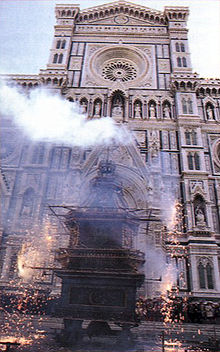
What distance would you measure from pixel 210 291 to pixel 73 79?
1541 centimetres

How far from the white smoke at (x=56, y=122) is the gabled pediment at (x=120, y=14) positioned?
960 centimetres

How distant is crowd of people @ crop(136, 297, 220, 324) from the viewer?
11086 millimetres

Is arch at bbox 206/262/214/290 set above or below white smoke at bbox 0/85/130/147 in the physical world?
below

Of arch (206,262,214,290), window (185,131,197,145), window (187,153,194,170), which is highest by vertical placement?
window (185,131,197,145)

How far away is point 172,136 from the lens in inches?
671

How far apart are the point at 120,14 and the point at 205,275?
21.1m

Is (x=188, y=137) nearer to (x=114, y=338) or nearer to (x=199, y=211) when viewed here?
(x=199, y=211)

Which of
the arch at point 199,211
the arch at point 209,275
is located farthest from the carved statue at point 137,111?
the arch at point 209,275

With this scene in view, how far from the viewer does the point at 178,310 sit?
37.9 ft

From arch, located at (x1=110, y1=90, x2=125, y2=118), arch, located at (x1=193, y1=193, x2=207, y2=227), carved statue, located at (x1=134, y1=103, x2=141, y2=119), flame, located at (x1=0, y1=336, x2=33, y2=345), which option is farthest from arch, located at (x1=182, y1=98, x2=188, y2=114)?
flame, located at (x1=0, y1=336, x2=33, y2=345)

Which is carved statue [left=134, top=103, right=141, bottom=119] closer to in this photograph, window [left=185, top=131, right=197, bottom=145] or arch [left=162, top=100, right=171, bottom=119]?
arch [left=162, top=100, right=171, bottom=119]

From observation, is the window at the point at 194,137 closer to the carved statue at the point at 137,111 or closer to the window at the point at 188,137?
the window at the point at 188,137

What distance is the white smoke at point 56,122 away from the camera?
54.2ft

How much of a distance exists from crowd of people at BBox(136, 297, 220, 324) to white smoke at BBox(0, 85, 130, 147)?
8.81 metres
